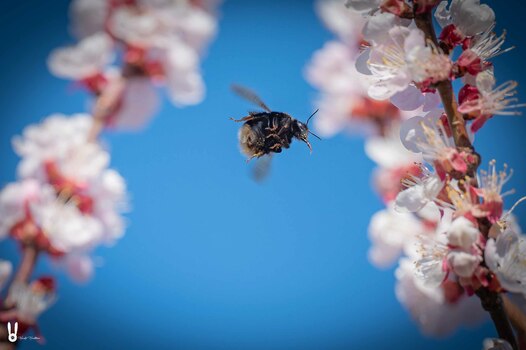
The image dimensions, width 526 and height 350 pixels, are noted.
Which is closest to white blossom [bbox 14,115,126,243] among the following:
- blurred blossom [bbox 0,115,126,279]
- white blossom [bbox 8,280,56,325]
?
blurred blossom [bbox 0,115,126,279]

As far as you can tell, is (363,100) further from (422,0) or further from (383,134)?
(422,0)

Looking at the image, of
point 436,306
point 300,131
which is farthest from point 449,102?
point 436,306

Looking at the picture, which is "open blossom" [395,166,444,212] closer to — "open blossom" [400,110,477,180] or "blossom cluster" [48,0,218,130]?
"open blossom" [400,110,477,180]

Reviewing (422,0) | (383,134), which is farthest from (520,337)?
(383,134)

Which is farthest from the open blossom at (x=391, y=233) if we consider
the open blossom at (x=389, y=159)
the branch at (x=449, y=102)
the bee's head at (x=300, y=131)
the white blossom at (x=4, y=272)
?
the white blossom at (x=4, y=272)

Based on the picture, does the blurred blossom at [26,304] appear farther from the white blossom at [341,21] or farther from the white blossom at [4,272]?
the white blossom at [341,21]
